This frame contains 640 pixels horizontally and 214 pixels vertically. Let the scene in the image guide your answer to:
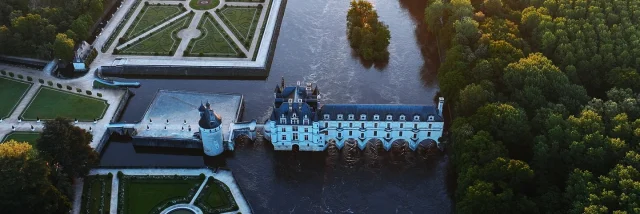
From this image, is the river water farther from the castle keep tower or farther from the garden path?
the castle keep tower

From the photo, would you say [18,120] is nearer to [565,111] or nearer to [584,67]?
[565,111]

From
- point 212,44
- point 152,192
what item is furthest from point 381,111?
point 212,44

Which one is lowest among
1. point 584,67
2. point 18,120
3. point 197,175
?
point 197,175

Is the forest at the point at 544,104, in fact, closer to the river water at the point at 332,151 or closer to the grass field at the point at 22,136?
the river water at the point at 332,151

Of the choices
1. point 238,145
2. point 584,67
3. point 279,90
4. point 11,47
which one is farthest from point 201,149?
point 584,67

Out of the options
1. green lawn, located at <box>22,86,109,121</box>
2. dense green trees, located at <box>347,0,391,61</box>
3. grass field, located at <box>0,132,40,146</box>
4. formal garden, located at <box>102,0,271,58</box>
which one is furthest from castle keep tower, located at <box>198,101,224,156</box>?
dense green trees, located at <box>347,0,391,61</box>

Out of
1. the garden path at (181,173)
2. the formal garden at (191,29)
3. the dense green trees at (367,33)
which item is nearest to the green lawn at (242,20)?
Result: the formal garden at (191,29)
